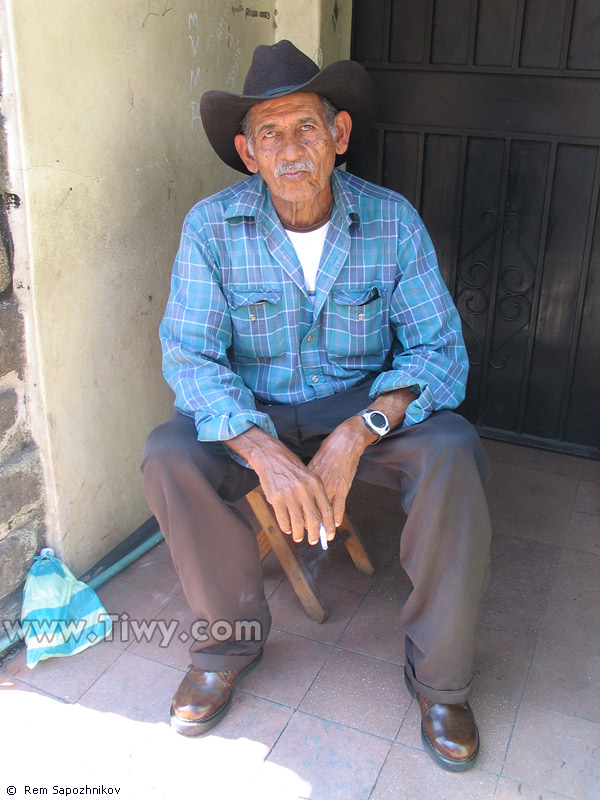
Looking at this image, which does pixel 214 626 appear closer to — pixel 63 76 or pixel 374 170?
pixel 63 76

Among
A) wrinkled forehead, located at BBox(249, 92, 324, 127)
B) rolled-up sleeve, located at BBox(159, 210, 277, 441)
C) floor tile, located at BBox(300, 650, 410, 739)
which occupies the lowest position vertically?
floor tile, located at BBox(300, 650, 410, 739)

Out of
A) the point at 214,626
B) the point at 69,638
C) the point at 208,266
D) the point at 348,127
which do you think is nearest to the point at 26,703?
the point at 69,638

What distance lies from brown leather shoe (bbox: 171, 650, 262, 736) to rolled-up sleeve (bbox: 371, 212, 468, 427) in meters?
0.90

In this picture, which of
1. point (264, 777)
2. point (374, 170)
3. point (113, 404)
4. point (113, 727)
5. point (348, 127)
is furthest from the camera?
point (374, 170)

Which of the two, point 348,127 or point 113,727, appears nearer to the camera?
point 113,727

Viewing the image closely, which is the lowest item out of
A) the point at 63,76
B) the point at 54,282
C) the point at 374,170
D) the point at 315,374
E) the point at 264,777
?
the point at 264,777

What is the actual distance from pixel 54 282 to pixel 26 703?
3.85 ft

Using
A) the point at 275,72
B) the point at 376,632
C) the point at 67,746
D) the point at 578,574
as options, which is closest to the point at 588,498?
the point at 578,574

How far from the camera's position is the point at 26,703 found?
212 centimetres

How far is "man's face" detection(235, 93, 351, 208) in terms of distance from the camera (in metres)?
2.22

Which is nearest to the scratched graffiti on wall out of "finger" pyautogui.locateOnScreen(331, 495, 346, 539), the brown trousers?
the brown trousers

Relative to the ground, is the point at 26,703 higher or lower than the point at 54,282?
lower

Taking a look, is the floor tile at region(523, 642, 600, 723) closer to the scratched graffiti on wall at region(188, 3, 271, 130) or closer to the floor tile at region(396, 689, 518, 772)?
the floor tile at region(396, 689, 518, 772)

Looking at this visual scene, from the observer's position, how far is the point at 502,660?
89.7 inches
